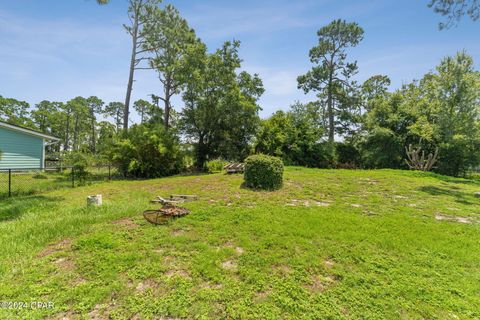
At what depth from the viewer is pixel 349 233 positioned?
3771mm

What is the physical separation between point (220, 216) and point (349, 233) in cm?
245

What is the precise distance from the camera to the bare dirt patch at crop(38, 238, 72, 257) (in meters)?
3.14

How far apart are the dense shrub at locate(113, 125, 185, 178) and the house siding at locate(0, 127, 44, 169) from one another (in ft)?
19.6

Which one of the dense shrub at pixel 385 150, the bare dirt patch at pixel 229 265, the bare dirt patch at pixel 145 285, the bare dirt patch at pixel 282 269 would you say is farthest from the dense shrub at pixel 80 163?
the dense shrub at pixel 385 150

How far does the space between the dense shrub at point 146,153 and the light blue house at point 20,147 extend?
5.96 metres

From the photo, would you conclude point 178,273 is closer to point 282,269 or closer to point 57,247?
point 282,269

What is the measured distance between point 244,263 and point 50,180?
36.7ft

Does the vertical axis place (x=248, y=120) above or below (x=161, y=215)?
above

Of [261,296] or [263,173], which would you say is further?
[263,173]

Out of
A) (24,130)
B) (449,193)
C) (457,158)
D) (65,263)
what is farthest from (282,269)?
(457,158)

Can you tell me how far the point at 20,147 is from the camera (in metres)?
12.6

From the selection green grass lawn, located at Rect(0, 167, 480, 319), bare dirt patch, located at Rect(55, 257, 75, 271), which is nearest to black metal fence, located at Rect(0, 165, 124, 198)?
green grass lawn, located at Rect(0, 167, 480, 319)

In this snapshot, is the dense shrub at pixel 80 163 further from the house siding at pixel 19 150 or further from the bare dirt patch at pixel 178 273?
the bare dirt patch at pixel 178 273

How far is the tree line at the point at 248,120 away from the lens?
440 inches
